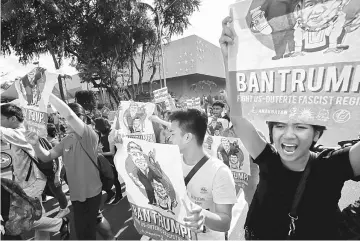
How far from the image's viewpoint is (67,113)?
2156 mm

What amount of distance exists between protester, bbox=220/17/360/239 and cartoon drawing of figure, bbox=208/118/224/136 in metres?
2.11

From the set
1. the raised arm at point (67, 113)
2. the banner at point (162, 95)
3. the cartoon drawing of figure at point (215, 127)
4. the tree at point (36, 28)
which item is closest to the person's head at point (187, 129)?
the raised arm at point (67, 113)

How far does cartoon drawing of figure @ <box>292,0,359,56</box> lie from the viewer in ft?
3.68

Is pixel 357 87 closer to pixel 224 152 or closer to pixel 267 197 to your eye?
pixel 267 197

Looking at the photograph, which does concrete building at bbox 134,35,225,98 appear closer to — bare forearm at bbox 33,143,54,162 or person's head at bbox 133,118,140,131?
person's head at bbox 133,118,140,131

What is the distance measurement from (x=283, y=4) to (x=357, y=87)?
1.72 feet

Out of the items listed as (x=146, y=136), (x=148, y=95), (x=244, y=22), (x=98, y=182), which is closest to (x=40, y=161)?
(x=98, y=182)

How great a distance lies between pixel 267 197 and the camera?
1.51 m

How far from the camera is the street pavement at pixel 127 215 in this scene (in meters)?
2.56

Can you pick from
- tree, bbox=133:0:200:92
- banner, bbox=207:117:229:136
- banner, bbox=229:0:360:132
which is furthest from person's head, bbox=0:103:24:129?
tree, bbox=133:0:200:92

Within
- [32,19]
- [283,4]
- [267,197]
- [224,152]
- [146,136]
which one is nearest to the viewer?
[283,4]

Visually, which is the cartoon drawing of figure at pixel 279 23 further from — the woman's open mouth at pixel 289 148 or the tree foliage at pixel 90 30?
the tree foliage at pixel 90 30

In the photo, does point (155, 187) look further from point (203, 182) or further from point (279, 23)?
point (279, 23)

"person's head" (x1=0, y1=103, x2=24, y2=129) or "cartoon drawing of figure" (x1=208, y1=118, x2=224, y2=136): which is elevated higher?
"person's head" (x1=0, y1=103, x2=24, y2=129)
